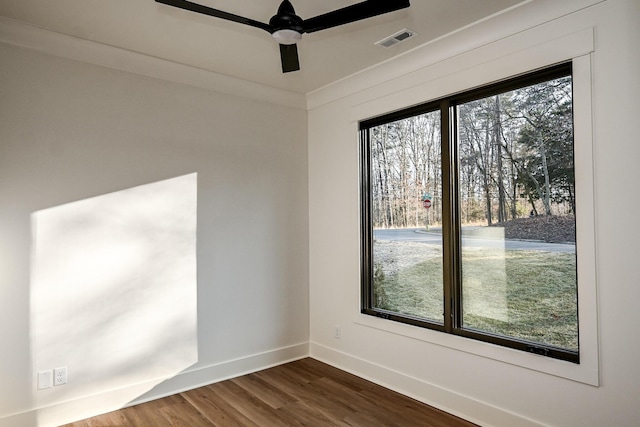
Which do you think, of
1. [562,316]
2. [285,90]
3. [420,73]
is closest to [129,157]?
[285,90]

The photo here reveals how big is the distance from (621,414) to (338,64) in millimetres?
3035

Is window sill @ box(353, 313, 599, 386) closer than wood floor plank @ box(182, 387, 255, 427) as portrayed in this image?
Yes

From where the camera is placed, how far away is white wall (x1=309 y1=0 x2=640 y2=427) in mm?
2174

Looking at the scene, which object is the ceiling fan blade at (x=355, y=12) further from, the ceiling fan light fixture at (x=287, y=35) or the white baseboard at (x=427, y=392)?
the white baseboard at (x=427, y=392)

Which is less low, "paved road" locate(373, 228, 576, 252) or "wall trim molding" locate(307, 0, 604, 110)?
"wall trim molding" locate(307, 0, 604, 110)

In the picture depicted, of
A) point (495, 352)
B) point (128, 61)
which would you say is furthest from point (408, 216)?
point (128, 61)

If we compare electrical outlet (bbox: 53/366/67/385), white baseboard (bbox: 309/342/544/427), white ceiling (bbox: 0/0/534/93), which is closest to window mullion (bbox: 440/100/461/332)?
white baseboard (bbox: 309/342/544/427)

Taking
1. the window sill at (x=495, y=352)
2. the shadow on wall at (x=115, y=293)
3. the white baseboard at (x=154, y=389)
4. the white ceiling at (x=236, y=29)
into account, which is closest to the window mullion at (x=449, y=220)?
the window sill at (x=495, y=352)

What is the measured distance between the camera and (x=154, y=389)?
3.24 meters

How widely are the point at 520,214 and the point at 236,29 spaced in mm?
2306

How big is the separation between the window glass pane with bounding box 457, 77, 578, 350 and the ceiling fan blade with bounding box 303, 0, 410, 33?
1.36 m

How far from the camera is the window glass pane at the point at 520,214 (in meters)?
2.48

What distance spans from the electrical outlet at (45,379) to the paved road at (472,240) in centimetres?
271

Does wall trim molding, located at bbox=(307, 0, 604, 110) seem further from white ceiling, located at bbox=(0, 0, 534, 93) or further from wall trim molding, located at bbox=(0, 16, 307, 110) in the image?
wall trim molding, located at bbox=(0, 16, 307, 110)
